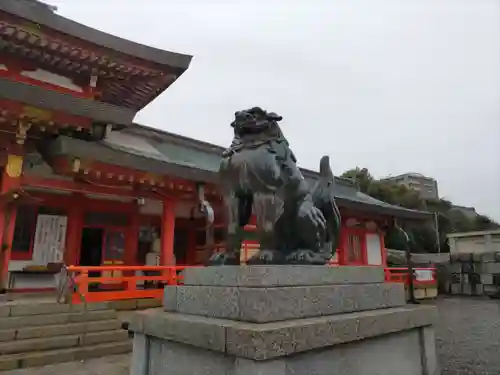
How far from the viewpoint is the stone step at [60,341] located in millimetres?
5426

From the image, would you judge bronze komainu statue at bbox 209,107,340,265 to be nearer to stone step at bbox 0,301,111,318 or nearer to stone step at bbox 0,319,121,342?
stone step at bbox 0,319,121,342

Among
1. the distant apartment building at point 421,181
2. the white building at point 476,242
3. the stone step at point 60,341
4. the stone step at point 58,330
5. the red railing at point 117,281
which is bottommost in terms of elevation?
the stone step at point 60,341

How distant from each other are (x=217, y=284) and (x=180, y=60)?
385 inches

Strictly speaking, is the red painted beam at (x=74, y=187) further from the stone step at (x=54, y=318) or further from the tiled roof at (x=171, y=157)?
the stone step at (x=54, y=318)

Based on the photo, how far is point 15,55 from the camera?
9.35 meters

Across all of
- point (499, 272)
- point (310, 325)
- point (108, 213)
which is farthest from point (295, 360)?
point (499, 272)

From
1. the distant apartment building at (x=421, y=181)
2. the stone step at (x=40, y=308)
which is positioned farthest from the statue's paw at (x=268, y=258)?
the distant apartment building at (x=421, y=181)

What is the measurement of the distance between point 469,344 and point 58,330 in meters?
7.05

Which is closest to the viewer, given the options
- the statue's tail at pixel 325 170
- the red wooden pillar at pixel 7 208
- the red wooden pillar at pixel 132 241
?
the statue's tail at pixel 325 170

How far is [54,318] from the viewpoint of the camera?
6.32m

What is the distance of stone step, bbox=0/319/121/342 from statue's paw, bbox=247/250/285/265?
4662mm

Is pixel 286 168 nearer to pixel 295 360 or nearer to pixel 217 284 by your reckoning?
pixel 217 284

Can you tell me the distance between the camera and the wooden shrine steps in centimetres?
542

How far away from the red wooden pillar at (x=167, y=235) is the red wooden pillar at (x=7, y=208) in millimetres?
3586
